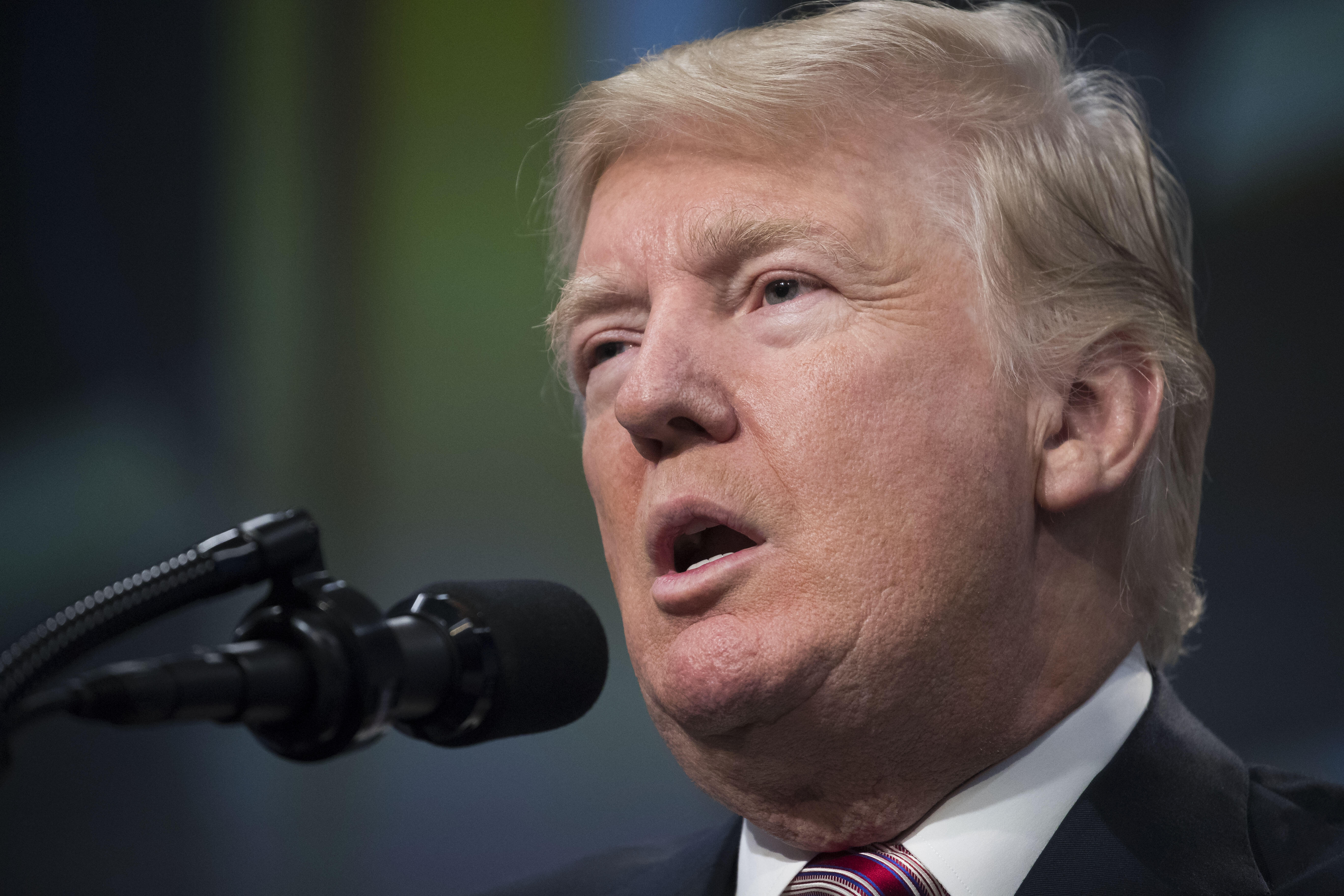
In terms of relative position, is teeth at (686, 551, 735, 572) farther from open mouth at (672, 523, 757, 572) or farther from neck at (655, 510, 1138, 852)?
neck at (655, 510, 1138, 852)

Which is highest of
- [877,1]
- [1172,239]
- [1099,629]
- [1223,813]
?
[877,1]

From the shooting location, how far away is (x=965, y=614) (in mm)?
1207

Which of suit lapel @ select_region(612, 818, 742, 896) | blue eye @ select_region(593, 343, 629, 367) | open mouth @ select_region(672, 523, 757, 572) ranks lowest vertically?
suit lapel @ select_region(612, 818, 742, 896)

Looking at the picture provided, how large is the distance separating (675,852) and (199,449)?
121 cm

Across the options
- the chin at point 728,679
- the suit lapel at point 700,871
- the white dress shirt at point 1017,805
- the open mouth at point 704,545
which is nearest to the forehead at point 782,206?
the open mouth at point 704,545

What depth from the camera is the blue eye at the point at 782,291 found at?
1291 millimetres

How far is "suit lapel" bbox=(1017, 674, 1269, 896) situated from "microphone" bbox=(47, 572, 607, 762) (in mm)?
560

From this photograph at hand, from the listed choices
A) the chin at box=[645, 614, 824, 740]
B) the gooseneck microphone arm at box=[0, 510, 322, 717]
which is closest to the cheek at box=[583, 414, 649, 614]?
the chin at box=[645, 614, 824, 740]

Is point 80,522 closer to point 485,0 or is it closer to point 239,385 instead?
point 239,385

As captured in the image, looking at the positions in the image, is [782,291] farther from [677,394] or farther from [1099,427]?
[1099,427]

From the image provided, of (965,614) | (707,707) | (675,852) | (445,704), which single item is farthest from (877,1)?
(675,852)

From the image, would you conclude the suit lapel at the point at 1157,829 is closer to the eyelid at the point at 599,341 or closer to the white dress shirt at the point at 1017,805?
the white dress shirt at the point at 1017,805

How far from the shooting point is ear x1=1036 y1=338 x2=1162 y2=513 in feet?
4.19

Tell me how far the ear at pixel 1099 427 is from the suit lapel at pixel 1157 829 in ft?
0.95
